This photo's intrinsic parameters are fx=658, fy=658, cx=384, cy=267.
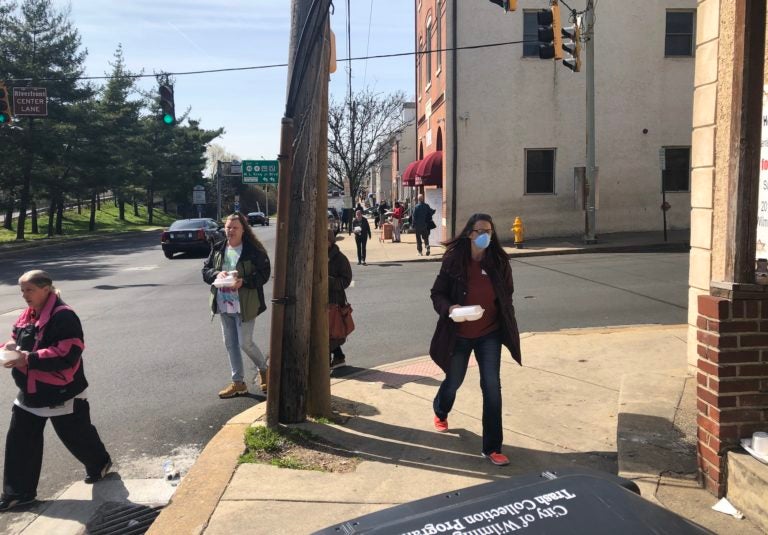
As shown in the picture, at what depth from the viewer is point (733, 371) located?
3.58 meters

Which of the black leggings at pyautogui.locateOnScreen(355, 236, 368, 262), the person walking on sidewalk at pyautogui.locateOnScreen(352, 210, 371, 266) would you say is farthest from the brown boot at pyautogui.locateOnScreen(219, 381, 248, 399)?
the black leggings at pyautogui.locateOnScreen(355, 236, 368, 262)

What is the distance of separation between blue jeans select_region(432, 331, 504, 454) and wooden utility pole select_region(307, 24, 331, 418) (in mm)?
1099

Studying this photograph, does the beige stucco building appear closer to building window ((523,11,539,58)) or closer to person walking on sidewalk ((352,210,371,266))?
building window ((523,11,539,58))

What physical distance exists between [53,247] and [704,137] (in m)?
33.3

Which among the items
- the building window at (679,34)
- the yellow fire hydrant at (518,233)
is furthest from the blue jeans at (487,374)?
the building window at (679,34)

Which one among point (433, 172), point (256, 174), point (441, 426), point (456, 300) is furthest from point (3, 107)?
point (256, 174)

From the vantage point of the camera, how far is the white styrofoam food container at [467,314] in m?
4.34

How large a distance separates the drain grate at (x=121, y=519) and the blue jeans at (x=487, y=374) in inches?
87.9

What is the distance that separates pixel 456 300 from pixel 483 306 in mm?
194

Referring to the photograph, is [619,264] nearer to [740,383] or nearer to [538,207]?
[538,207]

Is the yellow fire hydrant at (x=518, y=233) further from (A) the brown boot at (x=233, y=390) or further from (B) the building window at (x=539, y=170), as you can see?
Answer: (A) the brown boot at (x=233, y=390)

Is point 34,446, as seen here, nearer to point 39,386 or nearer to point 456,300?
point 39,386

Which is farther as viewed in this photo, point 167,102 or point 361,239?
Result: point 361,239

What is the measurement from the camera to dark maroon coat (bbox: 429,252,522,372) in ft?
15.2
